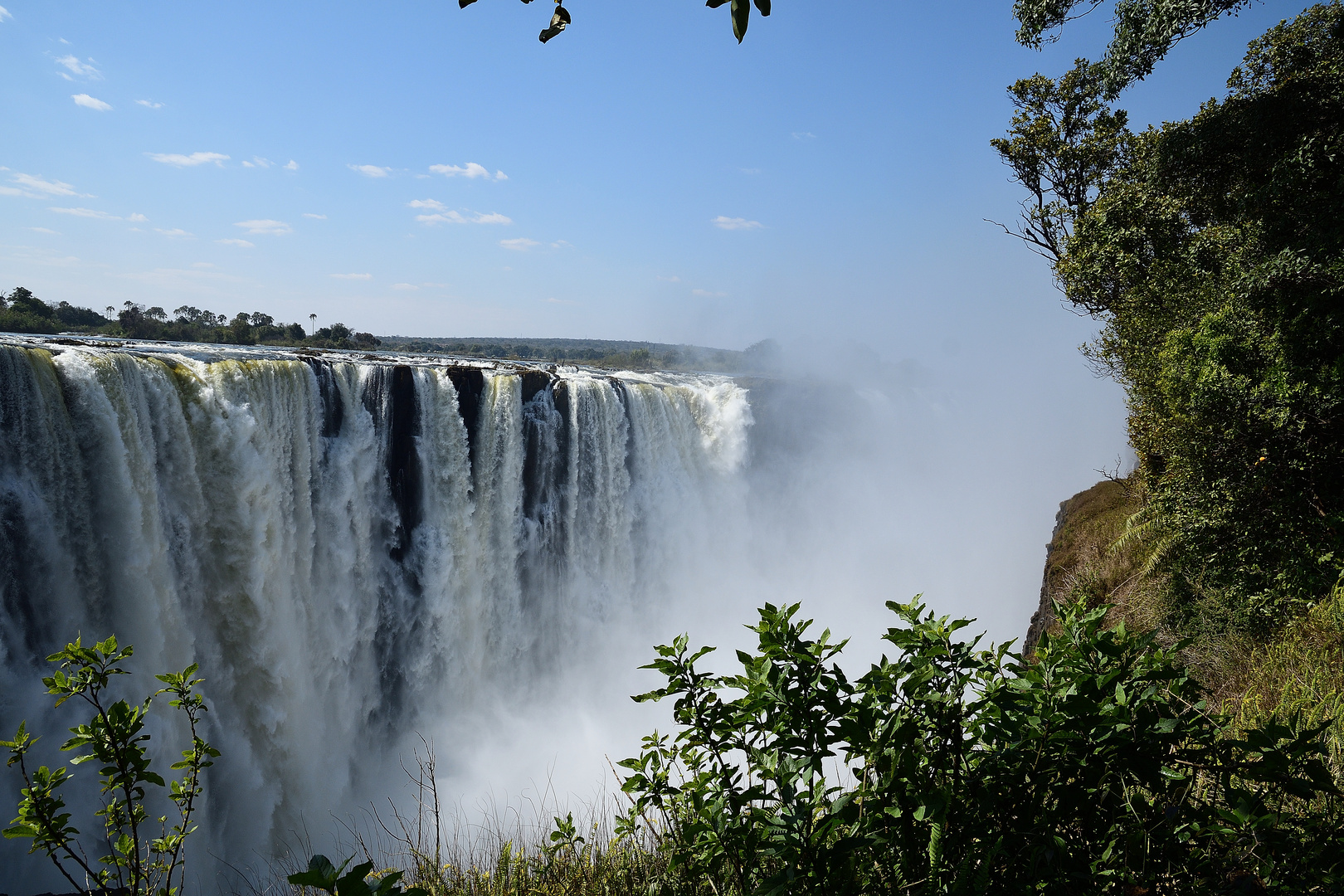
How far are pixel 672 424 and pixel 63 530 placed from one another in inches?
527

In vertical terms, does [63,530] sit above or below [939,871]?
below

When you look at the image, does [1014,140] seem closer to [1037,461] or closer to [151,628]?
[151,628]

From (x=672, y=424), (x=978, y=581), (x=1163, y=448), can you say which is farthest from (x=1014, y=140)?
(x=978, y=581)

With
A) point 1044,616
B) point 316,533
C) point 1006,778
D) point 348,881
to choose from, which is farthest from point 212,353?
point 1006,778

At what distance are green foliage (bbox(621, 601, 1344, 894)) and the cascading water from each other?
10192mm

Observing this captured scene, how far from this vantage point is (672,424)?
1917cm

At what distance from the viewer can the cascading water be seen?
332 inches

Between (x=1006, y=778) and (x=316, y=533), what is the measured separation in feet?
42.8

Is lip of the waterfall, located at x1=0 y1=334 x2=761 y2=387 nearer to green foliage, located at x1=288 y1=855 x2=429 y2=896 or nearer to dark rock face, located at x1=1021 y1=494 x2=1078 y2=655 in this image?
green foliage, located at x1=288 y1=855 x2=429 y2=896

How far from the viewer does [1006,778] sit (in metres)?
1.47

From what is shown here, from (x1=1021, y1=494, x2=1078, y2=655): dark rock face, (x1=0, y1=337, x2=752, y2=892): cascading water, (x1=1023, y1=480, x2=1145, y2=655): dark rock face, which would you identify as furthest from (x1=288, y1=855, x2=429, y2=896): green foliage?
(x1=0, y1=337, x2=752, y2=892): cascading water

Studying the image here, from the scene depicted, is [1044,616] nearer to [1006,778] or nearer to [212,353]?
[1006,778]

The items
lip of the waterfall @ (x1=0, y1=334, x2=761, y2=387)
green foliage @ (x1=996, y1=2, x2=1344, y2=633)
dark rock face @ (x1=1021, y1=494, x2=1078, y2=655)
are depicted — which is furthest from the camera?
lip of the waterfall @ (x1=0, y1=334, x2=761, y2=387)

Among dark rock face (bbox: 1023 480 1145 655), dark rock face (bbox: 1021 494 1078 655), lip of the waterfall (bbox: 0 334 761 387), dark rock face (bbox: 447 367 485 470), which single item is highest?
lip of the waterfall (bbox: 0 334 761 387)
